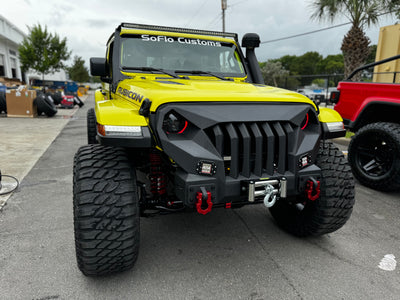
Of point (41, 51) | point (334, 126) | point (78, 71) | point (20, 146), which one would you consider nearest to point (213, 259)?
point (334, 126)

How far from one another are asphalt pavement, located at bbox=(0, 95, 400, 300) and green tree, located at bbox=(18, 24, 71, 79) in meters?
27.4

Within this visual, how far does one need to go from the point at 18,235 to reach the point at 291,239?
2702 mm

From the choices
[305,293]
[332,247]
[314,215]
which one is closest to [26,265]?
[305,293]

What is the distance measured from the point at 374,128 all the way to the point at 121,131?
380 centimetres

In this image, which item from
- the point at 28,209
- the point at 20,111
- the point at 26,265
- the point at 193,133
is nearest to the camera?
the point at 193,133

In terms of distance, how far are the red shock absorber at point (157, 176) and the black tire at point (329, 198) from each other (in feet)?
3.80

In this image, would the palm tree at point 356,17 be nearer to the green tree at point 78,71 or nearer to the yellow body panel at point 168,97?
the yellow body panel at point 168,97

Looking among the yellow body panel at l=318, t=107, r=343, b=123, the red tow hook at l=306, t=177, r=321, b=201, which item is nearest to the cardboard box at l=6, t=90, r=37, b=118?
the yellow body panel at l=318, t=107, r=343, b=123

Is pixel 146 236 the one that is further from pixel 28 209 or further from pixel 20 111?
pixel 20 111

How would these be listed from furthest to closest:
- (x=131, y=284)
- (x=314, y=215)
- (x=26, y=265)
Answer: (x=314, y=215) < (x=26, y=265) < (x=131, y=284)

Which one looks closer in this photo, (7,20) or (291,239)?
(291,239)

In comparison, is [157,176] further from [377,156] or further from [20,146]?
[20,146]

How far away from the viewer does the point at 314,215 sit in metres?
2.76

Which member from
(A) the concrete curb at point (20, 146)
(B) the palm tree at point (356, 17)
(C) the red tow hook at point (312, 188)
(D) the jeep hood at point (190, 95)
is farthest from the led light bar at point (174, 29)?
(B) the palm tree at point (356, 17)
